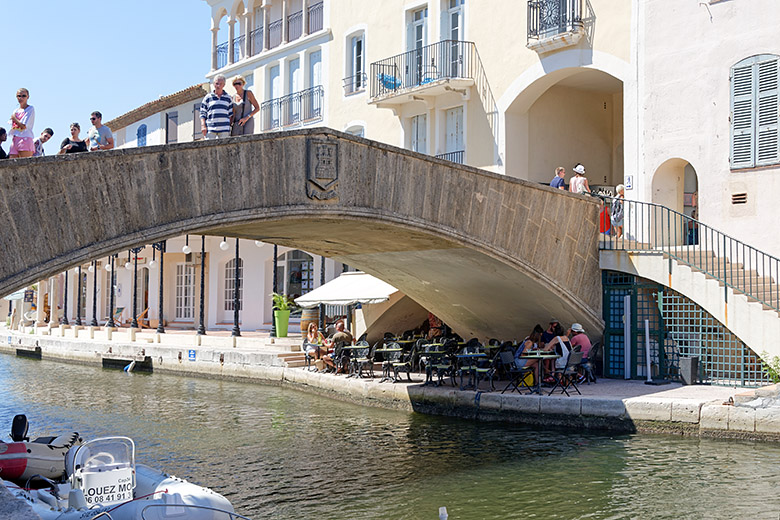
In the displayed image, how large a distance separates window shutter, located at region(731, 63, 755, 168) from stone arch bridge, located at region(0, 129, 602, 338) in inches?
120

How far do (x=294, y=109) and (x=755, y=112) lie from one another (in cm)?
1699

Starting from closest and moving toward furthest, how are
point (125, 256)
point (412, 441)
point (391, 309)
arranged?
point (412, 441) → point (391, 309) → point (125, 256)

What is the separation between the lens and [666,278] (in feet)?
57.6

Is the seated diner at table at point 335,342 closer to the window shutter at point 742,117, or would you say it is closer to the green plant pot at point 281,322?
the green plant pot at point 281,322

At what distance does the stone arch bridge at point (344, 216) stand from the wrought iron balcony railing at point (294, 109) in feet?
33.5

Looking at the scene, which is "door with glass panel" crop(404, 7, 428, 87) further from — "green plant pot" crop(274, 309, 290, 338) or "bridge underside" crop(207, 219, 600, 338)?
"green plant pot" crop(274, 309, 290, 338)

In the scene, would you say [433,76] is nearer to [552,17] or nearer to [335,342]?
[552,17]

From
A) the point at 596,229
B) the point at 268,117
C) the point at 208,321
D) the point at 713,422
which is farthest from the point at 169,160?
the point at 208,321

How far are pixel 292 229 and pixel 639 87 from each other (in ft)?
28.8

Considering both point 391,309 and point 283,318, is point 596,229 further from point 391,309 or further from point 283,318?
point 283,318

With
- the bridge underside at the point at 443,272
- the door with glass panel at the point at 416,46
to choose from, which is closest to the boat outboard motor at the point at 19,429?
the bridge underside at the point at 443,272

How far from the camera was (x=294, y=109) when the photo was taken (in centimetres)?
3083

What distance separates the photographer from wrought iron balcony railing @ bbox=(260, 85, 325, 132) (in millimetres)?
29688

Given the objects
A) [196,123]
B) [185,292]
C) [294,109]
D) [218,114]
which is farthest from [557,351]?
[185,292]
